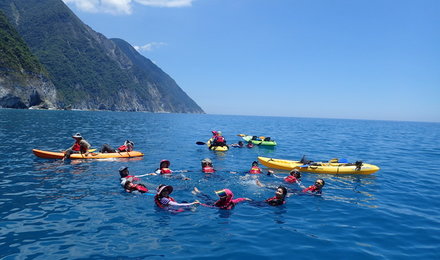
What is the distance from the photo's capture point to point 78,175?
14719mm

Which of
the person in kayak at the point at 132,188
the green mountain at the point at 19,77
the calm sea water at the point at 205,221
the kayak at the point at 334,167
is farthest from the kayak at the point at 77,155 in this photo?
the green mountain at the point at 19,77

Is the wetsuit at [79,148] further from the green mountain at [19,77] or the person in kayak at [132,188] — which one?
the green mountain at [19,77]

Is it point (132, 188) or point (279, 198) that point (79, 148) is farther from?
point (279, 198)

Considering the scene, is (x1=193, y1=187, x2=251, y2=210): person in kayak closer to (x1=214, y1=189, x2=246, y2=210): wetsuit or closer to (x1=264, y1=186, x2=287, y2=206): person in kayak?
(x1=214, y1=189, x2=246, y2=210): wetsuit

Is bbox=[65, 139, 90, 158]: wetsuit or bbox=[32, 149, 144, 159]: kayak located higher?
bbox=[65, 139, 90, 158]: wetsuit

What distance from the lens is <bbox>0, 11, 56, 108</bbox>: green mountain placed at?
87.9 metres

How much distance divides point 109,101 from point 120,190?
196 meters

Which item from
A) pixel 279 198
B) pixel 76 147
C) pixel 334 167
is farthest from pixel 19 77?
pixel 279 198

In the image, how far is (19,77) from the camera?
9344 centimetres

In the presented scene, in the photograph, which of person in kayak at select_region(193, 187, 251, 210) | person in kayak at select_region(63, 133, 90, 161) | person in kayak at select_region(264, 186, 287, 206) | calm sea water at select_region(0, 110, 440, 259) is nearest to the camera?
calm sea water at select_region(0, 110, 440, 259)

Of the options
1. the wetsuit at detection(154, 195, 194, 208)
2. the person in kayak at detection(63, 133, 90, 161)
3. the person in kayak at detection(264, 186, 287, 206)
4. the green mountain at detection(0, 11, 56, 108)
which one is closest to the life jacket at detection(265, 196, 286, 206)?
the person in kayak at detection(264, 186, 287, 206)

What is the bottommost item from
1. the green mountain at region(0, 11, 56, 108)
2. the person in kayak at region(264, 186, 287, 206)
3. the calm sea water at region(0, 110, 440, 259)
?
the calm sea water at region(0, 110, 440, 259)

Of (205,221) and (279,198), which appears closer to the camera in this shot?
(205,221)

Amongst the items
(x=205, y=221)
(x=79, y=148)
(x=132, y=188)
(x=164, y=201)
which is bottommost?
(x=205, y=221)
